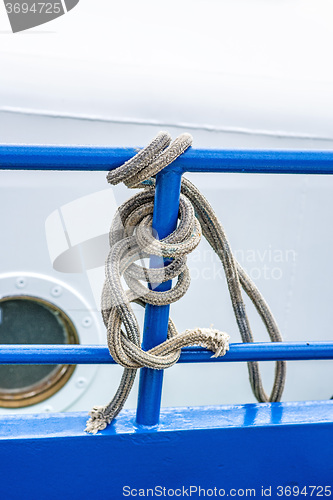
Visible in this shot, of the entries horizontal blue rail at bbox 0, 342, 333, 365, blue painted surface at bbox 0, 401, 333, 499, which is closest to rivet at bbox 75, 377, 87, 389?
blue painted surface at bbox 0, 401, 333, 499

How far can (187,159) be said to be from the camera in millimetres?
896

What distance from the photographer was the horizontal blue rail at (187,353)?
0.96 metres

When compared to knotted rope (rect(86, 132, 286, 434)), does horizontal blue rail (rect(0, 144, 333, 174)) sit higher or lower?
higher

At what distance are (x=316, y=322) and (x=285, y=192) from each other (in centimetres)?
61

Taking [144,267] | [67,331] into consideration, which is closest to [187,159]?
[144,267]

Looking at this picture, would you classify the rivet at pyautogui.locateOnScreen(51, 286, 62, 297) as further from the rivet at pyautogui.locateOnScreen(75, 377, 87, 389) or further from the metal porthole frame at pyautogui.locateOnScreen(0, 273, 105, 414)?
the rivet at pyautogui.locateOnScreen(75, 377, 87, 389)

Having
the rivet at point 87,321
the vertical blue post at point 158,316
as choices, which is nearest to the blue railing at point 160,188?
the vertical blue post at point 158,316

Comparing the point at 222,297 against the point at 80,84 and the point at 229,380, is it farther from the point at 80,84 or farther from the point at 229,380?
the point at 80,84

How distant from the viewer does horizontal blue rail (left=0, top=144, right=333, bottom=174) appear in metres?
0.86

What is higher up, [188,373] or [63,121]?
[63,121]

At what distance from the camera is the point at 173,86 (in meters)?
1.72

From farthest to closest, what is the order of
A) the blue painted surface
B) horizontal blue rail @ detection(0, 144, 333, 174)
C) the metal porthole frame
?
the metal porthole frame
the blue painted surface
horizontal blue rail @ detection(0, 144, 333, 174)

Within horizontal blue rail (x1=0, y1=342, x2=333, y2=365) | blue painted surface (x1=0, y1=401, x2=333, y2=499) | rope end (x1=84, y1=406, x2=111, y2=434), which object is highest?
horizontal blue rail (x1=0, y1=342, x2=333, y2=365)

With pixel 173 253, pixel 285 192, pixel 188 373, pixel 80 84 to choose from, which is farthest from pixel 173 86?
pixel 188 373
